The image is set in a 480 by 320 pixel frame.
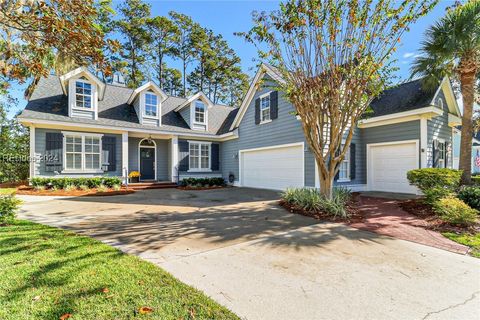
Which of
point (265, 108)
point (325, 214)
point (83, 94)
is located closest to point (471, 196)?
point (325, 214)

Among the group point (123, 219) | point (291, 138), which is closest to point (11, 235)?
point (123, 219)

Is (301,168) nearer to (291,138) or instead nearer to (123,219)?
(291,138)

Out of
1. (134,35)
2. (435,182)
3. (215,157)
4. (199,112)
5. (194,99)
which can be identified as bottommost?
(435,182)

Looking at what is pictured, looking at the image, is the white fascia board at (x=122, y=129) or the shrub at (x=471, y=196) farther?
the white fascia board at (x=122, y=129)

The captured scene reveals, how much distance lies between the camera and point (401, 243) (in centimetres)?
440

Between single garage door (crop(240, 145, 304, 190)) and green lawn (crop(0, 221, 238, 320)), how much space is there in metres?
8.84

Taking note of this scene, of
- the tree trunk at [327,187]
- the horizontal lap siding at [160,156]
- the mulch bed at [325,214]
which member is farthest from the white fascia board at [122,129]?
the mulch bed at [325,214]

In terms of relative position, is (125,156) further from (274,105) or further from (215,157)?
(274,105)

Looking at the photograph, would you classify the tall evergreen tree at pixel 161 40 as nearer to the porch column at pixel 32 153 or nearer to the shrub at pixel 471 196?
the porch column at pixel 32 153

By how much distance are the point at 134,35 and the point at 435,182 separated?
26.5 metres

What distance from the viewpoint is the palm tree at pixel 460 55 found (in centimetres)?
817

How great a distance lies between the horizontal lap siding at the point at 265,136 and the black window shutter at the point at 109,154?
6.71 meters

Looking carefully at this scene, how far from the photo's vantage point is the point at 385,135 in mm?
11141

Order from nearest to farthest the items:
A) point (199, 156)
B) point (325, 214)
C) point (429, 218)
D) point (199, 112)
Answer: point (429, 218)
point (325, 214)
point (199, 156)
point (199, 112)
